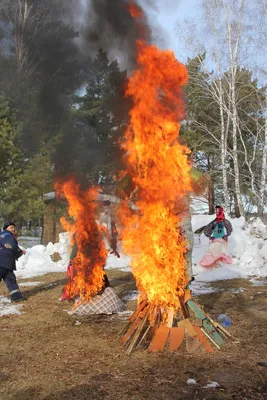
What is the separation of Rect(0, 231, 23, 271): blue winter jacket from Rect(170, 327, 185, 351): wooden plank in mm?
4641

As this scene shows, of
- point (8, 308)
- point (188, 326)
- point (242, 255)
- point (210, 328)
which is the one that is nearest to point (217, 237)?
point (242, 255)

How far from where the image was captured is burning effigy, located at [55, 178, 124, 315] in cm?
715

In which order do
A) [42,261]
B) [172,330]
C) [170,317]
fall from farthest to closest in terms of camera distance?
[42,261] → [170,317] → [172,330]

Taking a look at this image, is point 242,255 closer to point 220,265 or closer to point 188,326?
point 220,265

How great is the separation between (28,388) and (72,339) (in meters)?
1.69

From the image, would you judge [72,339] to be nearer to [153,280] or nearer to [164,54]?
[153,280]

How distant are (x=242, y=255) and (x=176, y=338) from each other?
9.13 m

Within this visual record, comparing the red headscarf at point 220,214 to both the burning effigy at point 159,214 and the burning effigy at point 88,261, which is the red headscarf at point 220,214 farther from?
the burning effigy at point 159,214

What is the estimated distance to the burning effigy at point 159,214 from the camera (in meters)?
5.25

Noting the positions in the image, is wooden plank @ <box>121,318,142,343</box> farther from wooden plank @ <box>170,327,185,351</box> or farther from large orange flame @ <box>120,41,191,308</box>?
wooden plank @ <box>170,327,185,351</box>

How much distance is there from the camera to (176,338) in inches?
199

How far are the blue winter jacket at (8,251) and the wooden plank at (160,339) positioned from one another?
4.48 meters

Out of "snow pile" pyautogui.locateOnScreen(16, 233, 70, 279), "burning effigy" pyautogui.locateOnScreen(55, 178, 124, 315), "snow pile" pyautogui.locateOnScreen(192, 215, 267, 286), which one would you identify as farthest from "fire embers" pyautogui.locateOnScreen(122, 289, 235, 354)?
"snow pile" pyautogui.locateOnScreen(16, 233, 70, 279)

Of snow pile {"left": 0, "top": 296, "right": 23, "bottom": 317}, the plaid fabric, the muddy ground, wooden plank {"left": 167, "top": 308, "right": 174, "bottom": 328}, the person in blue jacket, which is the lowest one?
the muddy ground
